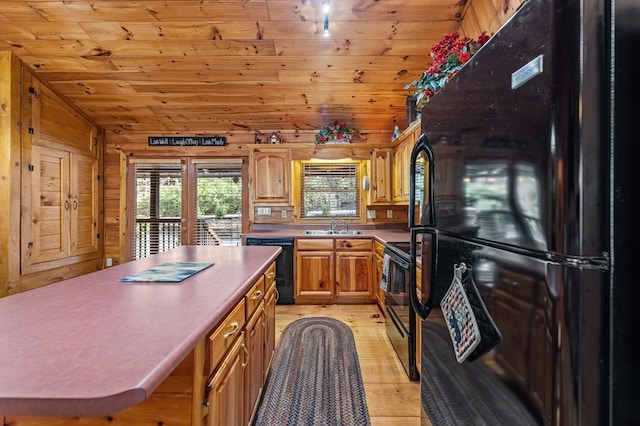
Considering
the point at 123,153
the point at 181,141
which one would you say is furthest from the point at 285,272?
the point at 123,153

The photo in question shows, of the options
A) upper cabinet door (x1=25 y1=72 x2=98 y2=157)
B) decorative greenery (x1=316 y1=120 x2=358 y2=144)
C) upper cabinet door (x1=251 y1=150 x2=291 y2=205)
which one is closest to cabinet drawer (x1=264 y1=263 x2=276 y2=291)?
upper cabinet door (x1=251 y1=150 x2=291 y2=205)

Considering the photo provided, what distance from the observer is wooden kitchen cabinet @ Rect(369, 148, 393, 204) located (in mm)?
4070

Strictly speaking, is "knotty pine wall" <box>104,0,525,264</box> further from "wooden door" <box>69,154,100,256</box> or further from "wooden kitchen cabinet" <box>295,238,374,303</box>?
"wooden kitchen cabinet" <box>295,238,374,303</box>

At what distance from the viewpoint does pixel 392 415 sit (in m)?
1.80

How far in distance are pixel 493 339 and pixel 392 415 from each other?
1.38m

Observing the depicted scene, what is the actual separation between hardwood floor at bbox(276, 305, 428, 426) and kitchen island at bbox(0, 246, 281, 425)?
116cm

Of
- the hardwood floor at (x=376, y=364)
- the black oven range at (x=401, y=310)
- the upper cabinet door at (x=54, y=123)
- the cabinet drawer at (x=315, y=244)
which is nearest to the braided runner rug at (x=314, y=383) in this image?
the hardwood floor at (x=376, y=364)

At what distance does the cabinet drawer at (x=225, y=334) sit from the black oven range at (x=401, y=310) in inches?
50.0

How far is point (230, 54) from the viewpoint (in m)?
3.07

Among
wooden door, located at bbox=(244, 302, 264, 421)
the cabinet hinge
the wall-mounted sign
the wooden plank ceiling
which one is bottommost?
wooden door, located at bbox=(244, 302, 264, 421)

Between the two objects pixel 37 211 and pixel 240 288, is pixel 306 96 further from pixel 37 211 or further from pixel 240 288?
pixel 37 211

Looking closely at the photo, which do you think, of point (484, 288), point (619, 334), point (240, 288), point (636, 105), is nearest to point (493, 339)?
point (484, 288)

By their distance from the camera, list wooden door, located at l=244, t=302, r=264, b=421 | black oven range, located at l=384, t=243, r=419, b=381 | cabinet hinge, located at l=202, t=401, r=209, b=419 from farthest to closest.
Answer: black oven range, located at l=384, t=243, r=419, b=381 → wooden door, located at l=244, t=302, r=264, b=421 → cabinet hinge, located at l=202, t=401, r=209, b=419

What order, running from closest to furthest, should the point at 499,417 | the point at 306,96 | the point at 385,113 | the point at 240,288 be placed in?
the point at 499,417 < the point at 240,288 < the point at 306,96 < the point at 385,113
